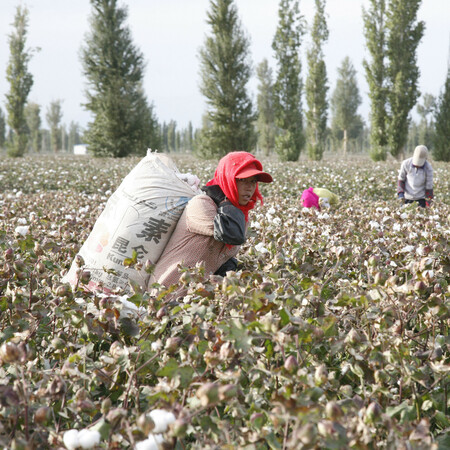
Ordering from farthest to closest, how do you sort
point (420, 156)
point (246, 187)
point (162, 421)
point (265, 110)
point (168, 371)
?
point (265, 110), point (420, 156), point (246, 187), point (168, 371), point (162, 421)

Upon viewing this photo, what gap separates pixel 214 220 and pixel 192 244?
0.24 m

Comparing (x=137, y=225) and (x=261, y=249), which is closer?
(x=261, y=249)

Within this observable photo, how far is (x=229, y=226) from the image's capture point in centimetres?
256

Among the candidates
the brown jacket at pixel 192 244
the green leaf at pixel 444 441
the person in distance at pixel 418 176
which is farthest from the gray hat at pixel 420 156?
the green leaf at pixel 444 441

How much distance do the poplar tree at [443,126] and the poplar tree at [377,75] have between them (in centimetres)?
318

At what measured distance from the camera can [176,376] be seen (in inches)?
47.1

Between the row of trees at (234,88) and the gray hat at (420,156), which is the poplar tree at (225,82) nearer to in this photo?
the row of trees at (234,88)

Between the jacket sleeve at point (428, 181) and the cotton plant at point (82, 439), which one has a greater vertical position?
the jacket sleeve at point (428, 181)

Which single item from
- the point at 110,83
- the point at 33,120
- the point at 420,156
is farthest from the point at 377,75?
the point at 33,120

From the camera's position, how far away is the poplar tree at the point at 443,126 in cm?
2594

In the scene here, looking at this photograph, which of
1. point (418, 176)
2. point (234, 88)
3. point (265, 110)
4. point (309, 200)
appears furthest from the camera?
point (265, 110)

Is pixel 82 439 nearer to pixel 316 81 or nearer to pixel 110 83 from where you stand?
pixel 110 83

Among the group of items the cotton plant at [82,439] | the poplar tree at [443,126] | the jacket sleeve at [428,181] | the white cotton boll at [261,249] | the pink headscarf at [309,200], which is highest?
the poplar tree at [443,126]

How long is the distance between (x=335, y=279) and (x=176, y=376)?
54.6 inches
